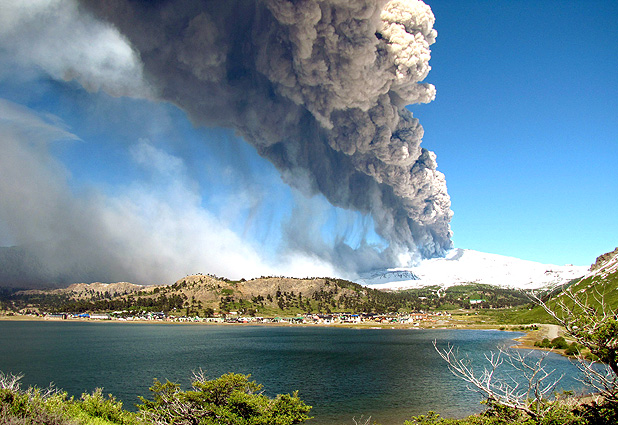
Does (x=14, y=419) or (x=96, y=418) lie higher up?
(x=14, y=419)

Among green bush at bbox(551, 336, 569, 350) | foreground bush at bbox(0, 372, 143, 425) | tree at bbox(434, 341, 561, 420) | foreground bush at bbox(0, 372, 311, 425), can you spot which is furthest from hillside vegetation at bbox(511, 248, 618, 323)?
foreground bush at bbox(0, 372, 143, 425)

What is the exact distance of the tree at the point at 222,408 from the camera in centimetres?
2000

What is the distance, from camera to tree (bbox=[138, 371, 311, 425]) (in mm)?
20000

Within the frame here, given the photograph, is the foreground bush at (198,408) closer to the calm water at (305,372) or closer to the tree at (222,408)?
the tree at (222,408)

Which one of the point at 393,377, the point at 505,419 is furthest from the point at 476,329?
the point at 505,419

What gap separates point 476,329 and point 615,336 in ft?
487

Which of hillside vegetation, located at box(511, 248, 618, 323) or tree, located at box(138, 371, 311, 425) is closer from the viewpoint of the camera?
tree, located at box(138, 371, 311, 425)

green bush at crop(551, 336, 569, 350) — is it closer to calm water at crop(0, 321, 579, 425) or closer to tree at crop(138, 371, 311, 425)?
calm water at crop(0, 321, 579, 425)

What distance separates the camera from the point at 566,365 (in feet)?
188

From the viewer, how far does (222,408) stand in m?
20.2

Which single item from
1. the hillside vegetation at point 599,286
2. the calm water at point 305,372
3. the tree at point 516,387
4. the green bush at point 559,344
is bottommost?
the calm water at point 305,372

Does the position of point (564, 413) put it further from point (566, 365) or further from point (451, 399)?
point (566, 365)

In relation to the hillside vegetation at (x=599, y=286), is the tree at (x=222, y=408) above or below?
below

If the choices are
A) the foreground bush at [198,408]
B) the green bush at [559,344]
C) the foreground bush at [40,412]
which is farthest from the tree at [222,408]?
the green bush at [559,344]
